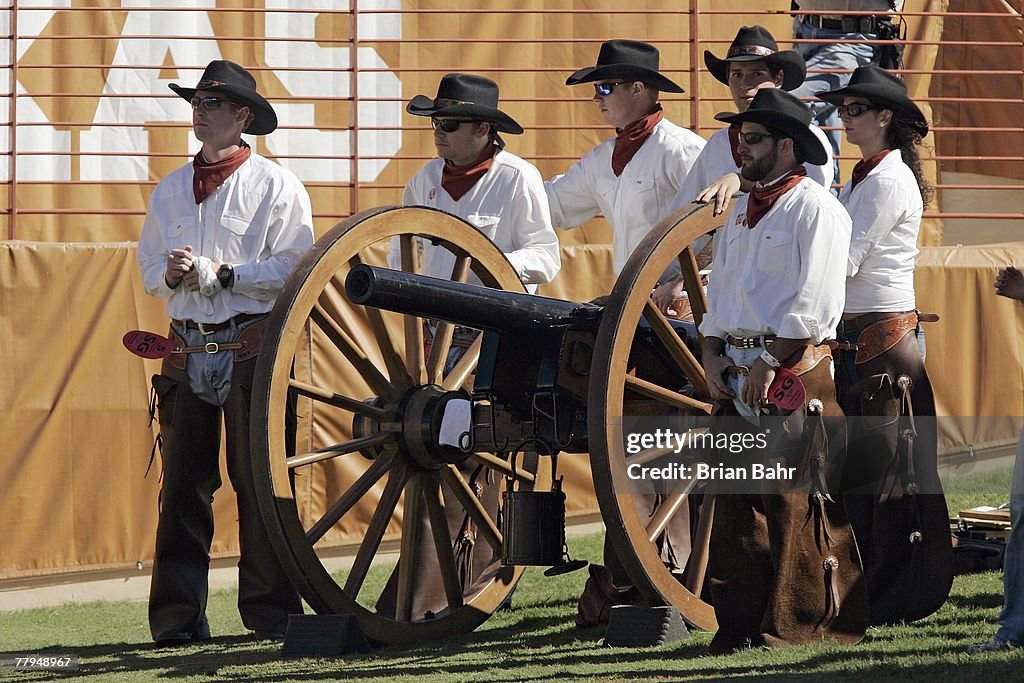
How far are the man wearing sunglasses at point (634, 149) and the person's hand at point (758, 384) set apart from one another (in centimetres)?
148

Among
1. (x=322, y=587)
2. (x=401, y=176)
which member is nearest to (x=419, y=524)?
(x=322, y=587)

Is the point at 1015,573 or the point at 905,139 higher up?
the point at 905,139

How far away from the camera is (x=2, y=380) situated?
7.82 meters

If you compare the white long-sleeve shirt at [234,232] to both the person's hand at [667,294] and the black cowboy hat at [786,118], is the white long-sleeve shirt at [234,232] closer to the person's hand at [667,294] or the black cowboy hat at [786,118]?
the person's hand at [667,294]

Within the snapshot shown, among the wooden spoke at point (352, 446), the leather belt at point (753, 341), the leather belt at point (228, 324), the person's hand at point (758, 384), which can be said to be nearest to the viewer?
the person's hand at point (758, 384)

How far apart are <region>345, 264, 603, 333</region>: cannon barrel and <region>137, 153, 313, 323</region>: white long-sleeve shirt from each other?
3.61 feet

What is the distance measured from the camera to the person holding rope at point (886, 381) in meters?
5.64

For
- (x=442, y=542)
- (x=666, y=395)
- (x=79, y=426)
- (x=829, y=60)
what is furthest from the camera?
(x=829, y=60)

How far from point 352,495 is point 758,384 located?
4.76ft

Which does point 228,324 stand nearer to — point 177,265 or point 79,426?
point 177,265

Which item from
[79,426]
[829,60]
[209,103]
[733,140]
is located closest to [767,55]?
[733,140]

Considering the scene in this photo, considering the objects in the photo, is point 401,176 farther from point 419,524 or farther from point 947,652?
point 947,652

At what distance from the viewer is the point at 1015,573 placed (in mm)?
4812

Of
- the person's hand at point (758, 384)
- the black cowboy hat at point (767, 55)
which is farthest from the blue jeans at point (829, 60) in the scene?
the person's hand at point (758, 384)
